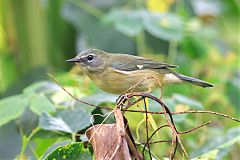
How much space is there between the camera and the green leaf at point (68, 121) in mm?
1562

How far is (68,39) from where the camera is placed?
3512mm

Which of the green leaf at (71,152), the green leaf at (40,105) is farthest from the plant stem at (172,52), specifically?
the green leaf at (71,152)

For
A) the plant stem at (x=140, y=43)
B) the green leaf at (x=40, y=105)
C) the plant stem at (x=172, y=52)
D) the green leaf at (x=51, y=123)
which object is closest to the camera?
the green leaf at (x=51, y=123)

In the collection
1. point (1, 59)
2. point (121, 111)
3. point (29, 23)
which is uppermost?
point (121, 111)

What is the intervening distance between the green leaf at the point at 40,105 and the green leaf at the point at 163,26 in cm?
101

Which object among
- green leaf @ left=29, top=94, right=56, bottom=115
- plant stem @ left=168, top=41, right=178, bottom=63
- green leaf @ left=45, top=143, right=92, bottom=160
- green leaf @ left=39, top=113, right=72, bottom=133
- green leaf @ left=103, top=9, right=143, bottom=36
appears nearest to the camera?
green leaf @ left=45, top=143, right=92, bottom=160

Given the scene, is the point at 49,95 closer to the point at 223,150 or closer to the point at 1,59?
the point at 223,150

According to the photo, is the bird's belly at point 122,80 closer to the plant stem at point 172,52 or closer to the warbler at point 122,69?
the warbler at point 122,69

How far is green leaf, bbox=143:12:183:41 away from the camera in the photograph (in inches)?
106

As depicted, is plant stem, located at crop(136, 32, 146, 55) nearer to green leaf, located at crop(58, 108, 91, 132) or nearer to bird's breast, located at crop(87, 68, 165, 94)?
bird's breast, located at crop(87, 68, 165, 94)

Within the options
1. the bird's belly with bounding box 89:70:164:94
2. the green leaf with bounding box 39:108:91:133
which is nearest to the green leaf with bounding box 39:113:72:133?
the green leaf with bounding box 39:108:91:133

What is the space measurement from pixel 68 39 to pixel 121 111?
239cm

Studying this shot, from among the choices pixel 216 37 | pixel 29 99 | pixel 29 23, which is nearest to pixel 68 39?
pixel 29 23

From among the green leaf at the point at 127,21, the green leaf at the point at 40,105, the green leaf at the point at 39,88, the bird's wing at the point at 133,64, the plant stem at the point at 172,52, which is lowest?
the plant stem at the point at 172,52
